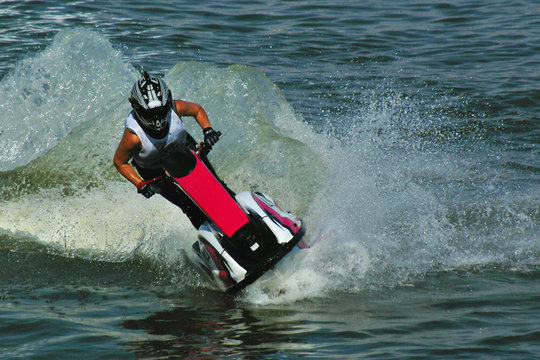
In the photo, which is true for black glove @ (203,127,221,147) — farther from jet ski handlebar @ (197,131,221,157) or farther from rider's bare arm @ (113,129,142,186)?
rider's bare arm @ (113,129,142,186)

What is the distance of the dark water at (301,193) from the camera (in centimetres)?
546

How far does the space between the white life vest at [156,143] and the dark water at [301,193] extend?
1038mm

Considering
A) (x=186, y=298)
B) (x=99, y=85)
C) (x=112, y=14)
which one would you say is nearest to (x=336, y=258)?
(x=186, y=298)

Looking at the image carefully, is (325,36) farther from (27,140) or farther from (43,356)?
(43,356)

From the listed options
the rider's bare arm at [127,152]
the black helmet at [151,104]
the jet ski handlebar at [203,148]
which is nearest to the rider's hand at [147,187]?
the rider's bare arm at [127,152]

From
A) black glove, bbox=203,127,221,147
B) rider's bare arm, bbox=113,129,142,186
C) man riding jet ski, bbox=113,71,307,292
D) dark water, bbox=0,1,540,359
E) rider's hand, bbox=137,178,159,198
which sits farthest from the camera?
black glove, bbox=203,127,221,147

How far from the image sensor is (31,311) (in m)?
5.79

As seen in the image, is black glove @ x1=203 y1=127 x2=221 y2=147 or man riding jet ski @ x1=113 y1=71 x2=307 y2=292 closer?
man riding jet ski @ x1=113 y1=71 x2=307 y2=292

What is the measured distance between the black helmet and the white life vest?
0.27 ft

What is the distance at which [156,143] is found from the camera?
609 cm

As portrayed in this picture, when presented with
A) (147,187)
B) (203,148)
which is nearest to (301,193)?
(203,148)

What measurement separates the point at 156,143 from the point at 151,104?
1.22 ft

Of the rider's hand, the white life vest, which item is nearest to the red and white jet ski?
the white life vest

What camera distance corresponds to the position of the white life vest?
6051mm
